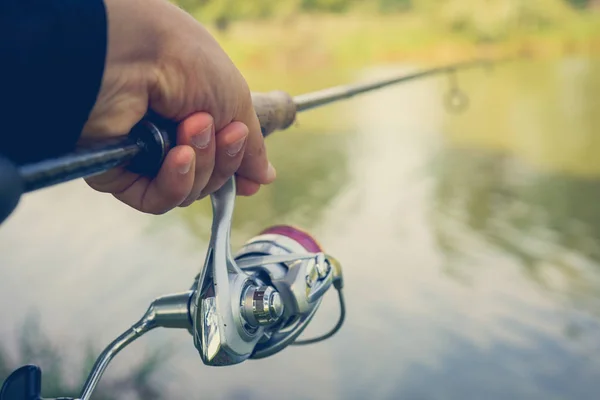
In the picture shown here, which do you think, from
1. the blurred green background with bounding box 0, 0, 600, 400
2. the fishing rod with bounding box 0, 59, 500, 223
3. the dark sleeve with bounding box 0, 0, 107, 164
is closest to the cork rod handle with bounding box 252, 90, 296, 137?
the fishing rod with bounding box 0, 59, 500, 223

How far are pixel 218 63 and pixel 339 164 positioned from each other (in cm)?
496

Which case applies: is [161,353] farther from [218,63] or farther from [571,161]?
[571,161]

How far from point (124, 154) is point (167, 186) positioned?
0.33 ft

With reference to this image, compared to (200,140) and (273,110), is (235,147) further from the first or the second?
(273,110)

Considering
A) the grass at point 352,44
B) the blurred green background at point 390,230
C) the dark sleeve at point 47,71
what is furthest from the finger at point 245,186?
the grass at point 352,44

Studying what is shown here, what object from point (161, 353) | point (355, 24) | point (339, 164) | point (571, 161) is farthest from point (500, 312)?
point (355, 24)

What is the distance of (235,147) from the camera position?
26.6 inches

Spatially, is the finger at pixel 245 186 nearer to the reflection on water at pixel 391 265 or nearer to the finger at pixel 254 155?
the finger at pixel 254 155

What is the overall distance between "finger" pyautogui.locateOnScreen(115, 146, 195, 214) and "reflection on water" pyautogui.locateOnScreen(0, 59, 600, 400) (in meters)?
1.91

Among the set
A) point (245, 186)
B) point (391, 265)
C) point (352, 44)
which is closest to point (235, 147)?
point (245, 186)

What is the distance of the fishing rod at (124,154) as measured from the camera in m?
0.43

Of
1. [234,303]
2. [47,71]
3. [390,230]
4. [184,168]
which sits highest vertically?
[47,71]

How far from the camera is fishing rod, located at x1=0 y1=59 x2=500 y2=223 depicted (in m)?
0.43

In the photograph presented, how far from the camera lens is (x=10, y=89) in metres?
0.48
